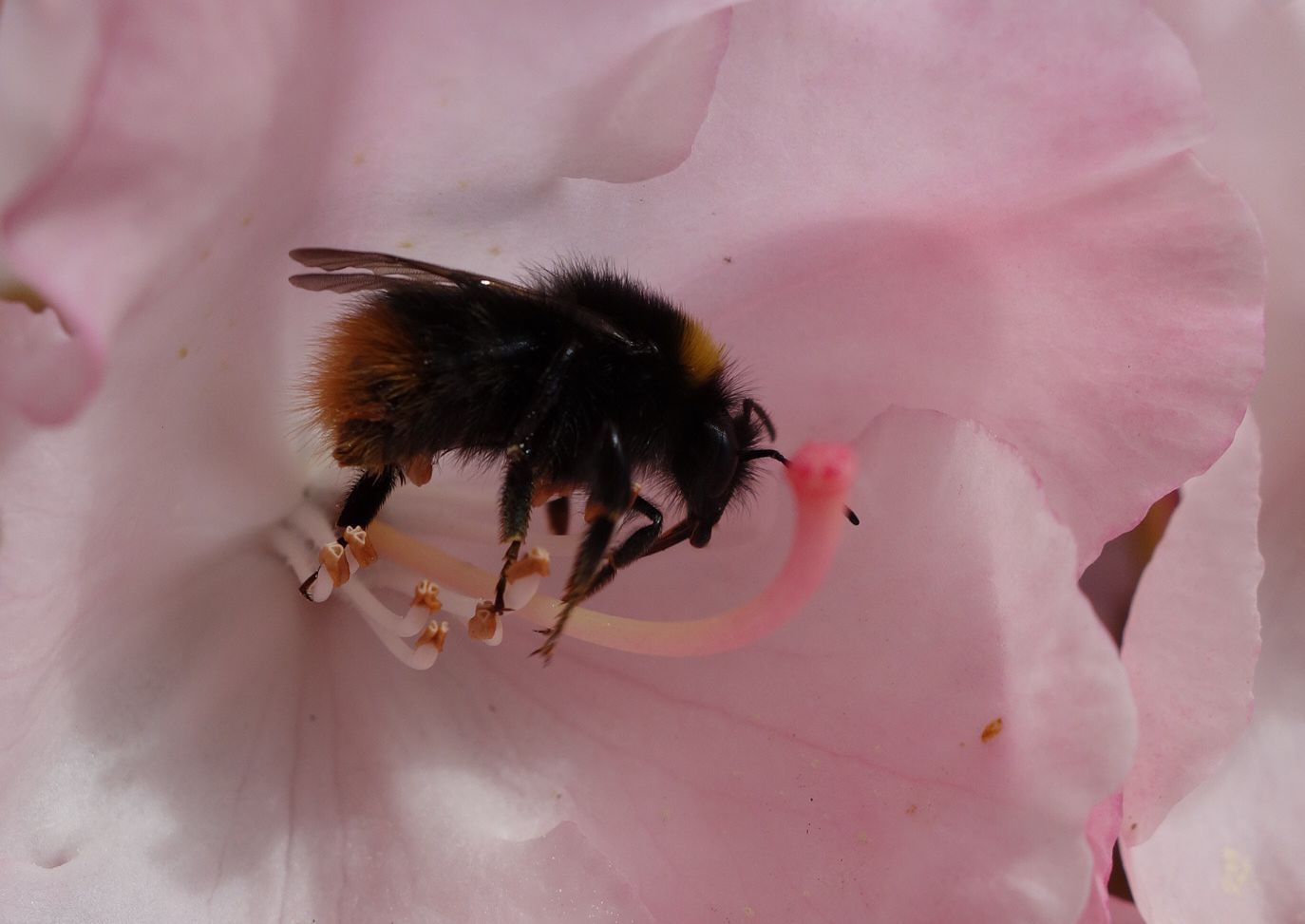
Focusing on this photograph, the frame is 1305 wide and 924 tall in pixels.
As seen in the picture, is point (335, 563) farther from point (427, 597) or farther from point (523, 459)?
point (523, 459)

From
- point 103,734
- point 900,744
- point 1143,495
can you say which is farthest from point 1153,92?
point 103,734

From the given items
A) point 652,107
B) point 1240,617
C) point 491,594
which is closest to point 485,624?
point 491,594

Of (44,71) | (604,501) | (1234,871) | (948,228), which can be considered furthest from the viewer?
(1234,871)

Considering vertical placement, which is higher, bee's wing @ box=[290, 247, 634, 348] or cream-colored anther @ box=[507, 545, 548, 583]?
bee's wing @ box=[290, 247, 634, 348]

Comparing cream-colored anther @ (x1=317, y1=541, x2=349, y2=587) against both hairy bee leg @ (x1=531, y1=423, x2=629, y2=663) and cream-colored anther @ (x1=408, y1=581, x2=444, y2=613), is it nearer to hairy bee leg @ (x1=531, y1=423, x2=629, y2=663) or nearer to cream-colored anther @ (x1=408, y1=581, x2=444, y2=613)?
cream-colored anther @ (x1=408, y1=581, x2=444, y2=613)

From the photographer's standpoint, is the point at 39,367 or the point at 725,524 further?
the point at 725,524

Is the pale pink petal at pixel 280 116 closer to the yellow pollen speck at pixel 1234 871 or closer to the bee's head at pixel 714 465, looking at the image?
the bee's head at pixel 714 465

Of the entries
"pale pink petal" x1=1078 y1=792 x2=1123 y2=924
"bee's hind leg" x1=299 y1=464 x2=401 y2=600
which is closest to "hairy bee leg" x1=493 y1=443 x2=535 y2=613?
"bee's hind leg" x1=299 y1=464 x2=401 y2=600

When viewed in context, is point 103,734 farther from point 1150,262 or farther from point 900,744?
point 1150,262
